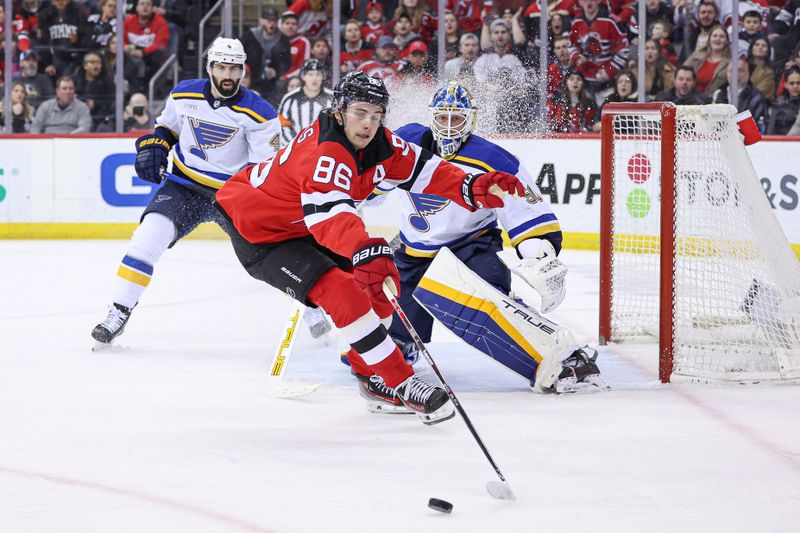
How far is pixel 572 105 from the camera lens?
7.34 meters

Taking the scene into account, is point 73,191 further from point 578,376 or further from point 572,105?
point 578,376

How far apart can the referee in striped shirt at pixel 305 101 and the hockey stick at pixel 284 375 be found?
4329 millimetres

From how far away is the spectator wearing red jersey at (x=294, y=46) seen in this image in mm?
7941

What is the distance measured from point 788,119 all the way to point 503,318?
4.09 m

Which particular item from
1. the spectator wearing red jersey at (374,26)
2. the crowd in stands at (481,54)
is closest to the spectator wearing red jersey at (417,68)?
the crowd in stands at (481,54)

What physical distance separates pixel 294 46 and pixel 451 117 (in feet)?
15.0

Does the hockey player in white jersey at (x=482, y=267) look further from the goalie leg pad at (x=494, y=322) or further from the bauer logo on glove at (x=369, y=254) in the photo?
the bauer logo on glove at (x=369, y=254)

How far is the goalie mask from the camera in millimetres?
4473

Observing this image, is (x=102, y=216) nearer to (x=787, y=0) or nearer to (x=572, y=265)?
(x=572, y=265)

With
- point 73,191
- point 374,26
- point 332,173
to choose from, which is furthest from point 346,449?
point 73,191

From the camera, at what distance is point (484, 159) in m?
3.68

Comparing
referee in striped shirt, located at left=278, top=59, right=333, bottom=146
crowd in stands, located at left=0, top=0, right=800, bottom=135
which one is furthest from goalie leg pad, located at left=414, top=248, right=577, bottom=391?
referee in striped shirt, located at left=278, top=59, right=333, bottom=146

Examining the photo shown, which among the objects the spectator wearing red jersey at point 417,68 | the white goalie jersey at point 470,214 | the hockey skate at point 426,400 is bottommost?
the hockey skate at point 426,400

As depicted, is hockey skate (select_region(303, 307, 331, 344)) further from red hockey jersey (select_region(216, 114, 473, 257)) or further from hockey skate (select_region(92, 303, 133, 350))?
red hockey jersey (select_region(216, 114, 473, 257))
